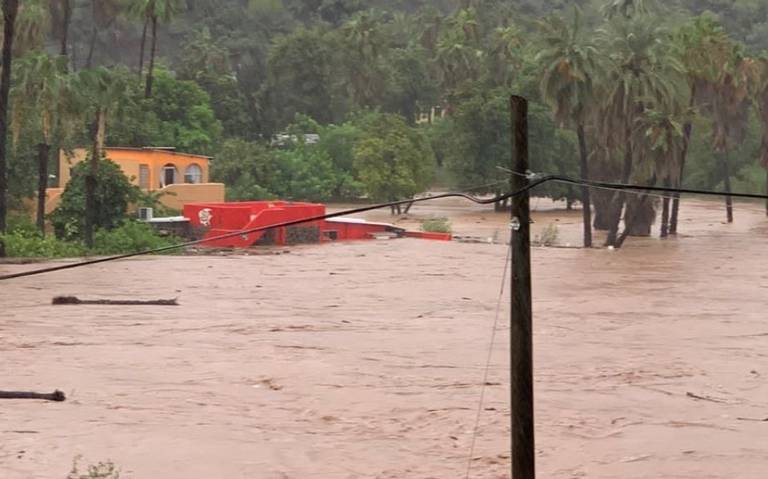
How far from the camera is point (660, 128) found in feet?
182

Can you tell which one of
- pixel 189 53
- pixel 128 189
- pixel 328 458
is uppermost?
pixel 189 53

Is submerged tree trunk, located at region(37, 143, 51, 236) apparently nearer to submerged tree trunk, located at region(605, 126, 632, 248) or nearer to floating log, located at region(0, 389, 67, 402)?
submerged tree trunk, located at region(605, 126, 632, 248)

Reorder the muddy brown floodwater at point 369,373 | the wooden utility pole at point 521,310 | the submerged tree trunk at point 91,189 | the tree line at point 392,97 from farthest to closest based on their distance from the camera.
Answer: the tree line at point 392,97
the submerged tree trunk at point 91,189
the muddy brown floodwater at point 369,373
the wooden utility pole at point 521,310

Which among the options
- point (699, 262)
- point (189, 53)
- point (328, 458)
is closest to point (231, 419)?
point (328, 458)

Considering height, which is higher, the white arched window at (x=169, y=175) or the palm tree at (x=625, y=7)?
the palm tree at (x=625, y=7)

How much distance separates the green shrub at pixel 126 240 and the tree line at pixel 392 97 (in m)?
1.29

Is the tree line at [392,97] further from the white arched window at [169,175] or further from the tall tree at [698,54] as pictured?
the white arched window at [169,175]

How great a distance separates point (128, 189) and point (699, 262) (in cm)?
2088

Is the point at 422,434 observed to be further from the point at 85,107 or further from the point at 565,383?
the point at 85,107

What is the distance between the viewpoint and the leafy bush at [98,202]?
4925 centimetres

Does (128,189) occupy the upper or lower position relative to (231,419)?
upper

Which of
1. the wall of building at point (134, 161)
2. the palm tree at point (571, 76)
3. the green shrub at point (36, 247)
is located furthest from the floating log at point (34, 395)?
the wall of building at point (134, 161)

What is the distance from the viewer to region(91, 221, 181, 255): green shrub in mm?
47406

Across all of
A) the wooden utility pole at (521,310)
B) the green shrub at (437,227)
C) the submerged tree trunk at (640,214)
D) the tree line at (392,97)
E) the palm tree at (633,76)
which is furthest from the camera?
the submerged tree trunk at (640,214)
